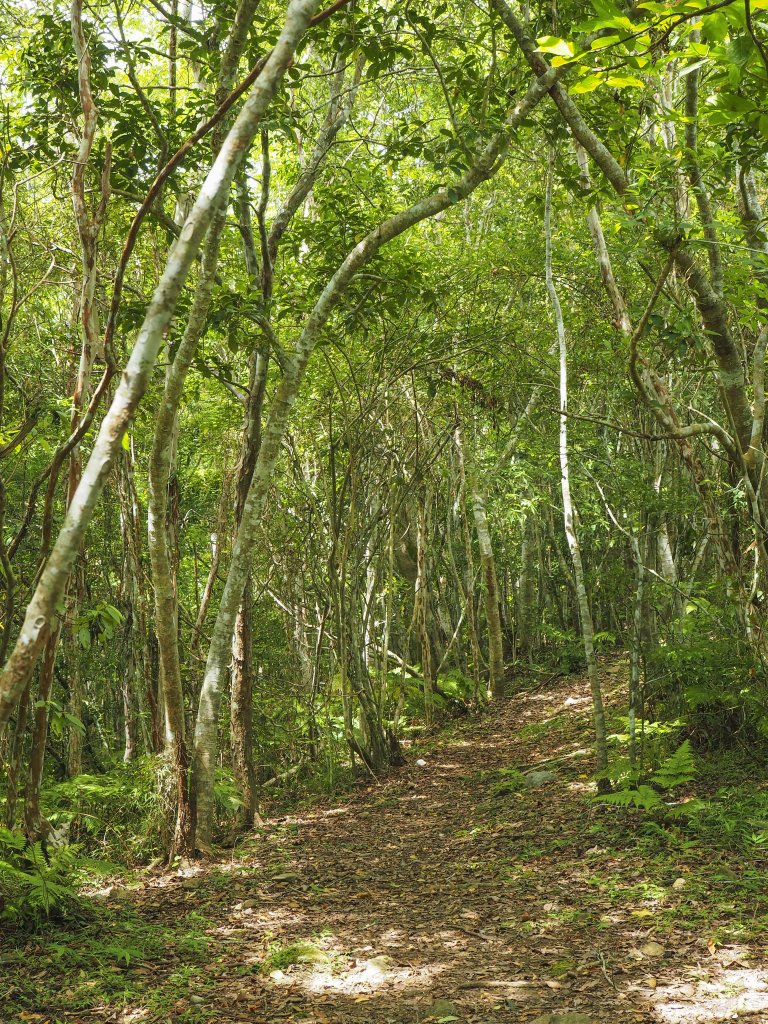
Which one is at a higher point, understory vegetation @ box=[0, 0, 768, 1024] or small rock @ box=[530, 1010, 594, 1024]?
understory vegetation @ box=[0, 0, 768, 1024]

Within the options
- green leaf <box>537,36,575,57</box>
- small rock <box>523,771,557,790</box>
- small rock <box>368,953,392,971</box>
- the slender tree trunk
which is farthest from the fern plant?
the slender tree trunk

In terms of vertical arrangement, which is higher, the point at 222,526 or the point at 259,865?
the point at 222,526

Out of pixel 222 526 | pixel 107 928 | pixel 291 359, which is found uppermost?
pixel 291 359

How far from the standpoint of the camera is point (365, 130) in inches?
507

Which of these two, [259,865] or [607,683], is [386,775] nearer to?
[259,865]

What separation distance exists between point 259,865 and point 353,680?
2971 mm

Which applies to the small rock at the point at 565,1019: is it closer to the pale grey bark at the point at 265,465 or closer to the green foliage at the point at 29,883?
the green foliage at the point at 29,883

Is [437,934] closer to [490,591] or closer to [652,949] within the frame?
[652,949]

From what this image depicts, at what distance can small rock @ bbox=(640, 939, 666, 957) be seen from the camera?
3883 mm

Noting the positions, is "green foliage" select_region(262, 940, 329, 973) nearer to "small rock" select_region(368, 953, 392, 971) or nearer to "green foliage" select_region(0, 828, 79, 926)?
"small rock" select_region(368, 953, 392, 971)

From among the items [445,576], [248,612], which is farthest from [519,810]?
[445,576]

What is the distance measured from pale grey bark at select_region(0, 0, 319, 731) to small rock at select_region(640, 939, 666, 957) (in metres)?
3.25

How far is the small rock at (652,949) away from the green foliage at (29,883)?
2964 millimetres

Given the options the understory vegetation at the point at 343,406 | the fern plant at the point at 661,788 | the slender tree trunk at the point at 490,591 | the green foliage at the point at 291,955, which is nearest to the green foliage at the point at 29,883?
the understory vegetation at the point at 343,406
